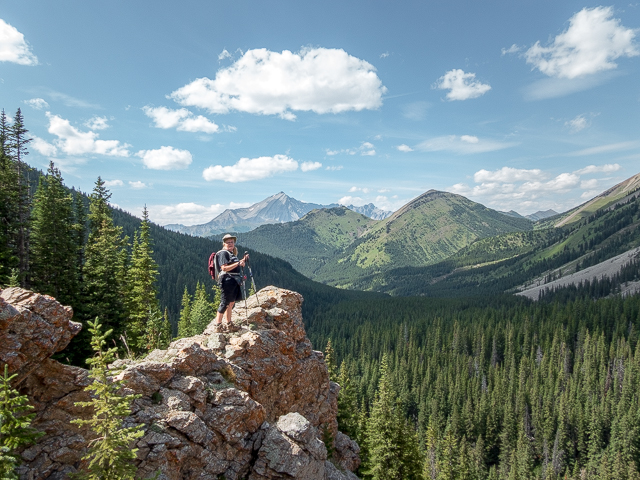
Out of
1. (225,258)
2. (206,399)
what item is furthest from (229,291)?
(206,399)

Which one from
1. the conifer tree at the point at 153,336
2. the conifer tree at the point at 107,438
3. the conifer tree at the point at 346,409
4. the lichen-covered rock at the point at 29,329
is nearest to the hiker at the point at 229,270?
the lichen-covered rock at the point at 29,329

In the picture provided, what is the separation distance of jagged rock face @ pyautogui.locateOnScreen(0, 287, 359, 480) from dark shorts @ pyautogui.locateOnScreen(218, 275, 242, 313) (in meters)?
2.27

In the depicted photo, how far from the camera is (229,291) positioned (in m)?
17.2

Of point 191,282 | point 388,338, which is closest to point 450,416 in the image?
point 388,338

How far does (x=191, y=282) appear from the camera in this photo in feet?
618

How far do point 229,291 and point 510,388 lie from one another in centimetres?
11410

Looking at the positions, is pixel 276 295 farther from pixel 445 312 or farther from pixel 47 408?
pixel 445 312

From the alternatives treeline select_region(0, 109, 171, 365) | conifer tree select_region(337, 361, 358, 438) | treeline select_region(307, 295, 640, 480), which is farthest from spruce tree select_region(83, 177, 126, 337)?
treeline select_region(307, 295, 640, 480)

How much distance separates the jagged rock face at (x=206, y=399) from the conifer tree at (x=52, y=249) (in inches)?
811

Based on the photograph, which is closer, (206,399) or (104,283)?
(206,399)

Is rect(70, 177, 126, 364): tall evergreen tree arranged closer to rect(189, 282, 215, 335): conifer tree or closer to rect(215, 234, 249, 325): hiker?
rect(189, 282, 215, 335): conifer tree

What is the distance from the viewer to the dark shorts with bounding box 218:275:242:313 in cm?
1678

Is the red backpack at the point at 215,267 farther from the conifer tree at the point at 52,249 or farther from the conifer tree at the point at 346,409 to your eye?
the conifer tree at the point at 346,409

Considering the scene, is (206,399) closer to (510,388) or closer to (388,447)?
(388,447)
